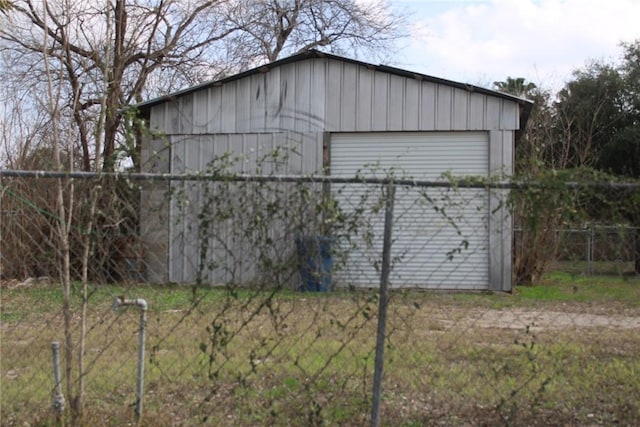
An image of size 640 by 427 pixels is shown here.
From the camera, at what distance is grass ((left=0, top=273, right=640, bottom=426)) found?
438cm

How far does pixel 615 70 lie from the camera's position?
991 inches

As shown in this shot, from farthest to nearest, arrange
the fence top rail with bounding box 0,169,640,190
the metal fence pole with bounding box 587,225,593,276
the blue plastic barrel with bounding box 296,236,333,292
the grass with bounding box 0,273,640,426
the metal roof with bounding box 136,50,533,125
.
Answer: the metal roof with bounding box 136,50,533,125, the grass with bounding box 0,273,640,426, the metal fence pole with bounding box 587,225,593,276, the blue plastic barrel with bounding box 296,236,333,292, the fence top rail with bounding box 0,169,640,190

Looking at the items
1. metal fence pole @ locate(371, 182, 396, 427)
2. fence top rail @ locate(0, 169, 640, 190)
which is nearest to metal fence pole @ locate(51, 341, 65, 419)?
fence top rail @ locate(0, 169, 640, 190)

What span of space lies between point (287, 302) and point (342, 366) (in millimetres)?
1714

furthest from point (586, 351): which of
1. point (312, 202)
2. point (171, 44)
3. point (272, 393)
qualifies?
point (171, 44)

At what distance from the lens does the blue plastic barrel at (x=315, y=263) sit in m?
4.12

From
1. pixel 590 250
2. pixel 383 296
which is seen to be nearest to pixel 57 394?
pixel 383 296

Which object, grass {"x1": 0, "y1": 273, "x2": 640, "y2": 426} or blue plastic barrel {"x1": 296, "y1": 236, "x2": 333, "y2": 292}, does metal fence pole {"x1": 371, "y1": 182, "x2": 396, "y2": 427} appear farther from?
blue plastic barrel {"x1": 296, "y1": 236, "x2": 333, "y2": 292}

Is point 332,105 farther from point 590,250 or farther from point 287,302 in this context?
point 287,302

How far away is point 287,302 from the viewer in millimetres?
A: 4316

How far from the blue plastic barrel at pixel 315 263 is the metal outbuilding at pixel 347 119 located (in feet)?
26.3

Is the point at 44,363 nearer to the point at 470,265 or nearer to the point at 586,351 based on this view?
the point at 586,351

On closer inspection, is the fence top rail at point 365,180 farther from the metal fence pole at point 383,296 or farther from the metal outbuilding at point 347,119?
the metal outbuilding at point 347,119

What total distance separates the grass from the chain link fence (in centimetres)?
2
